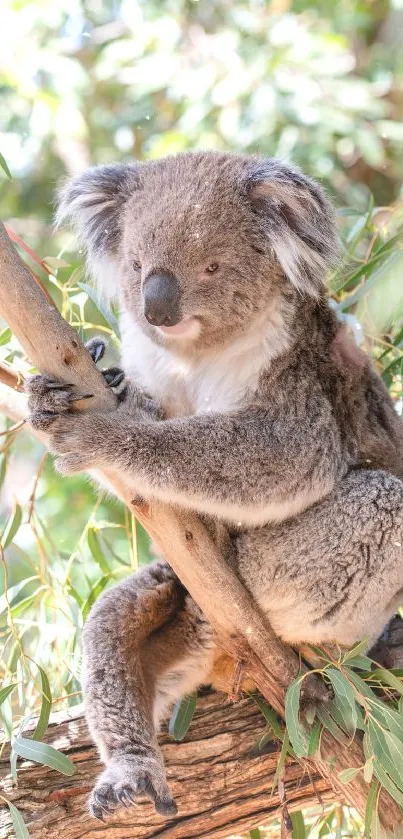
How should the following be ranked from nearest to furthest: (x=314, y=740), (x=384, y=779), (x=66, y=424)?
(x=66, y=424) < (x=384, y=779) < (x=314, y=740)

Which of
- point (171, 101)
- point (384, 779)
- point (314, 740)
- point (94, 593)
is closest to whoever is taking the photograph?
point (384, 779)

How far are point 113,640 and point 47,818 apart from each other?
53 centimetres

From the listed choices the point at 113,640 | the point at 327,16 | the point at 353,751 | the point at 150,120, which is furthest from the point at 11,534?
the point at 327,16

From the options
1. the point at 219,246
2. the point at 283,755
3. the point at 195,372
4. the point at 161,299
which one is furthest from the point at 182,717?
the point at 219,246

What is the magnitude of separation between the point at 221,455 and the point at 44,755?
97cm

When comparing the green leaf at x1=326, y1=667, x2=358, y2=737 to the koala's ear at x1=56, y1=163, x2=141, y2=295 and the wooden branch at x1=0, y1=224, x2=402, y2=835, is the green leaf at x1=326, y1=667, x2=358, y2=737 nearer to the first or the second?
the wooden branch at x1=0, y1=224, x2=402, y2=835

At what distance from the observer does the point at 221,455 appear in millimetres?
2709

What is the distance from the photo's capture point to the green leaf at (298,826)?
3080 millimetres

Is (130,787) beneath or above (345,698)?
beneath

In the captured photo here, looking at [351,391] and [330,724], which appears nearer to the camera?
[330,724]

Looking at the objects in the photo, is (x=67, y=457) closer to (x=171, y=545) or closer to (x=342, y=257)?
(x=171, y=545)

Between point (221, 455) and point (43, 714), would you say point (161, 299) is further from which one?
point (43, 714)

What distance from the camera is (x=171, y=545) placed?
262cm

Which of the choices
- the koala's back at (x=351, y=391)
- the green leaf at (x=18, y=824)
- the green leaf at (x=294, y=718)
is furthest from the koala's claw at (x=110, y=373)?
A: the green leaf at (x=18, y=824)
